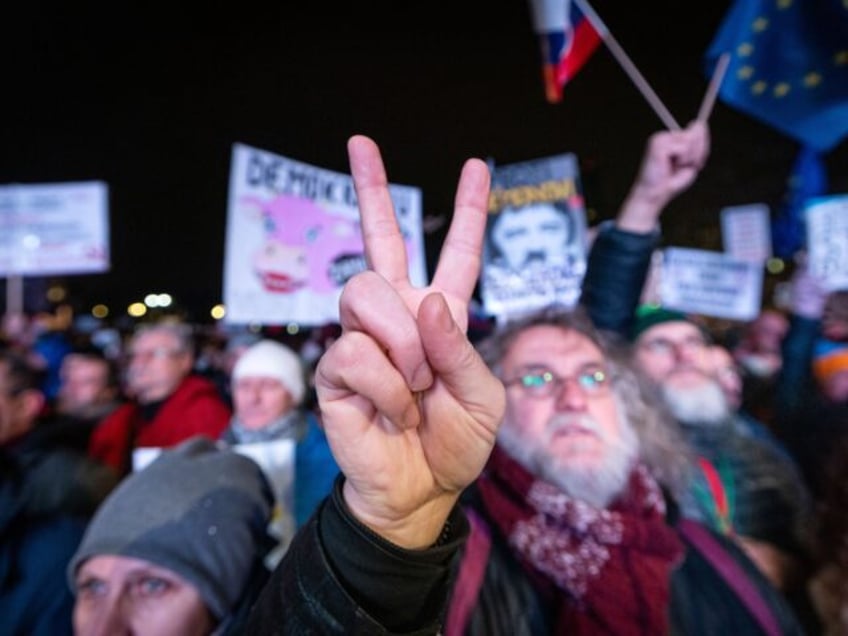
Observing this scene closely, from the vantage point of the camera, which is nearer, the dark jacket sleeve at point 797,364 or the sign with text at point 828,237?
the dark jacket sleeve at point 797,364

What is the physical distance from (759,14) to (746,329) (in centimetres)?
263

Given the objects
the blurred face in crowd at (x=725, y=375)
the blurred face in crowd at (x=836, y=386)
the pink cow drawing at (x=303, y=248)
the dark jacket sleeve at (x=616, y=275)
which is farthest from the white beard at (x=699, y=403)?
the pink cow drawing at (x=303, y=248)

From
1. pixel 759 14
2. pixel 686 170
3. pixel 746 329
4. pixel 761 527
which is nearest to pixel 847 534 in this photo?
pixel 761 527

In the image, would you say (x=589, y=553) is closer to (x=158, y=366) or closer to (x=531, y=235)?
(x=531, y=235)

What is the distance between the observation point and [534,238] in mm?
3312

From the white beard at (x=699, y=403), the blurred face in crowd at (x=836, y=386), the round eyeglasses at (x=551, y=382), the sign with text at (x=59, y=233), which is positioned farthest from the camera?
the sign with text at (x=59, y=233)

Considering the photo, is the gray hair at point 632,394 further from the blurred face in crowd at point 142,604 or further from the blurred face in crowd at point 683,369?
the blurred face in crowd at point 142,604

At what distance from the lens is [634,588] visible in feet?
5.33

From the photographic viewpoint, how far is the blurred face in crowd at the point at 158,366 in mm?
3662

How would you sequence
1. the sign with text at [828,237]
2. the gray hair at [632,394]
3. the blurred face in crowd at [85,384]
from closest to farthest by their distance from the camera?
Result: the gray hair at [632,394] → the blurred face in crowd at [85,384] → the sign with text at [828,237]

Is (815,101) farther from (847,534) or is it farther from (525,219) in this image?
(847,534)

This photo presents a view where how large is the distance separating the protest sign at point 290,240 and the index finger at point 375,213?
7.86 ft

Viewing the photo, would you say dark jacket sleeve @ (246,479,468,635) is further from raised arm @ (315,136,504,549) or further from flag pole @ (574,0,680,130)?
flag pole @ (574,0,680,130)

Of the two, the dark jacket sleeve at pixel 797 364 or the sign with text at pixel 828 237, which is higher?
the sign with text at pixel 828 237
